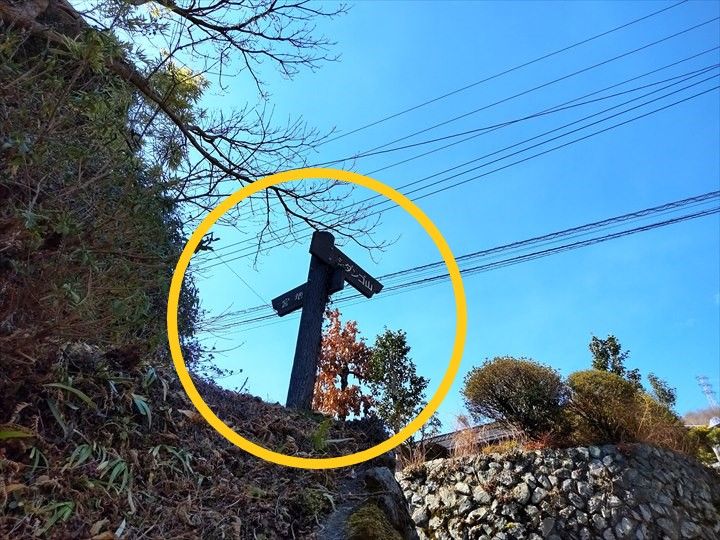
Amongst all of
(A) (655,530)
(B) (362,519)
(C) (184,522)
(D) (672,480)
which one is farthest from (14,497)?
(D) (672,480)

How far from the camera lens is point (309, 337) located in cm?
446

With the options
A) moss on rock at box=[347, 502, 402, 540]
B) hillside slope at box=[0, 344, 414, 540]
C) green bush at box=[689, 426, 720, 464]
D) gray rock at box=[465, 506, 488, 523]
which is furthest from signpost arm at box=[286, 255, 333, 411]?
green bush at box=[689, 426, 720, 464]

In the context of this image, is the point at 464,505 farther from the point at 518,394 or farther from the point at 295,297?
the point at 295,297

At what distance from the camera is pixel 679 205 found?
7504 mm

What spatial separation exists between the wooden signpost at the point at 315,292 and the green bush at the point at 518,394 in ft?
9.91

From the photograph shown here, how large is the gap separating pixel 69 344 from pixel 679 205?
8.33 metres

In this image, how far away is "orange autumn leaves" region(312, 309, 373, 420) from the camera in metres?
9.31

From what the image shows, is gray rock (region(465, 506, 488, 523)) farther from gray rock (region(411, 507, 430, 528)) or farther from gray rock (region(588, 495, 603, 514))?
gray rock (region(588, 495, 603, 514))

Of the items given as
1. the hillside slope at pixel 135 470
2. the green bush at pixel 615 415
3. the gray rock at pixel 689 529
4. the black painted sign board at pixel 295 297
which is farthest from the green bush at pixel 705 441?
the hillside slope at pixel 135 470

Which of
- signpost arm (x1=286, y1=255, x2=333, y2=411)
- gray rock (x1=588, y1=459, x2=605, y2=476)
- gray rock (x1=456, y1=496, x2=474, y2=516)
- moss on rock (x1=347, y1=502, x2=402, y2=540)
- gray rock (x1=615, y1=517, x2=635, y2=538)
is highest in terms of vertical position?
signpost arm (x1=286, y1=255, x2=333, y2=411)

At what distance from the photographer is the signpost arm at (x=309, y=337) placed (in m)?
4.24

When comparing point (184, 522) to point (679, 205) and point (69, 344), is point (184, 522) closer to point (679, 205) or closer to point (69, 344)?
point (69, 344)

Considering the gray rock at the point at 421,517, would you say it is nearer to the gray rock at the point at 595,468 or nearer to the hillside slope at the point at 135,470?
the gray rock at the point at 595,468
